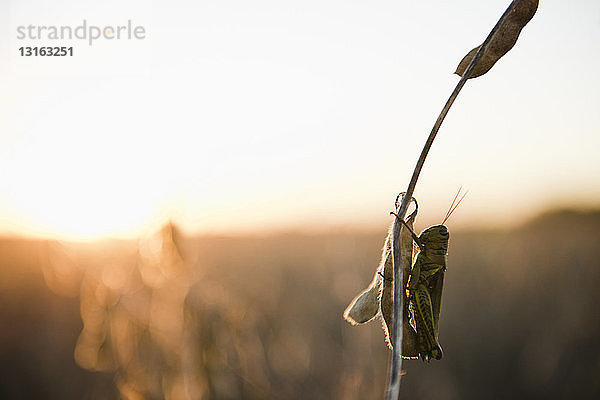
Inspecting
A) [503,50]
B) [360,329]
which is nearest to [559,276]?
[360,329]

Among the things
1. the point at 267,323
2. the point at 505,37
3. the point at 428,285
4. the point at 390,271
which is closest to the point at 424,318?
the point at 428,285

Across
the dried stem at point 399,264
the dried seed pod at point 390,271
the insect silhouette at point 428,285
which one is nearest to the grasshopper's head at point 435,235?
the insect silhouette at point 428,285

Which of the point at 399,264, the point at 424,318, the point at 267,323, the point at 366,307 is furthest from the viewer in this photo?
the point at 267,323

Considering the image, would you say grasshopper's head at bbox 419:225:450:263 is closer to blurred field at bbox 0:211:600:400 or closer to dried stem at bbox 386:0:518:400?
blurred field at bbox 0:211:600:400

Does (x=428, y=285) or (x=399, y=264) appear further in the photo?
(x=428, y=285)

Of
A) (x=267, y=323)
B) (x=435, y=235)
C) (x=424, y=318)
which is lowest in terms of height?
(x=267, y=323)

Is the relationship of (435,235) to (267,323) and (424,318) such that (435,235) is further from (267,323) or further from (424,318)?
(267,323)
